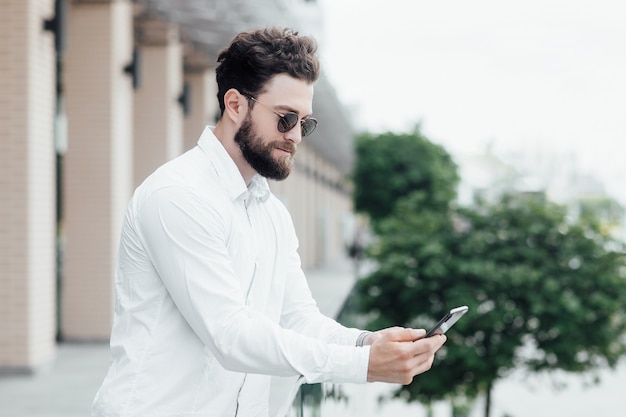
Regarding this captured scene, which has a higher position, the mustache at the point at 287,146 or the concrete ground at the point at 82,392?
the mustache at the point at 287,146

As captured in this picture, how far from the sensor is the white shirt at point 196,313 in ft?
6.94

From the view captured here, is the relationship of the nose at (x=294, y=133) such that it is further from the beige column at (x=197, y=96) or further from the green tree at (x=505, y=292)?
the beige column at (x=197, y=96)

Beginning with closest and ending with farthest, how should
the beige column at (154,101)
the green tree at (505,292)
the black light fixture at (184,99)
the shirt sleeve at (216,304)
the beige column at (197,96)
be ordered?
1. the shirt sleeve at (216,304)
2. the green tree at (505,292)
3. the beige column at (154,101)
4. the black light fixture at (184,99)
5. the beige column at (197,96)

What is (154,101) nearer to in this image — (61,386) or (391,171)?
(61,386)

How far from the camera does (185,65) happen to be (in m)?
16.5

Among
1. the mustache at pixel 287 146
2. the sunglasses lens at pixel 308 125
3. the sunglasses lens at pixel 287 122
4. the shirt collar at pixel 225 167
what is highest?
the sunglasses lens at pixel 308 125

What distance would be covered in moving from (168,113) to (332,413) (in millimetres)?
9444

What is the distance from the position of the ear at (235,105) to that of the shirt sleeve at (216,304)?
310 mm

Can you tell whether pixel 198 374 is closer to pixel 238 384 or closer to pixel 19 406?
pixel 238 384

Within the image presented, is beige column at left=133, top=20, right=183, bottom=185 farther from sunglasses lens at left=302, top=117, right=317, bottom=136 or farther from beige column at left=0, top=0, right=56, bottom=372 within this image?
sunglasses lens at left=302, top=117, right=317, bottom=136

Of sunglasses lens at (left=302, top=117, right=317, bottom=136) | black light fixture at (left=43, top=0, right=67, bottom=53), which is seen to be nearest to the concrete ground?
sunglasses lens at (left=302, top=117, right=317, bottom=136)

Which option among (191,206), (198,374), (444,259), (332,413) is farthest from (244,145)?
(444,259)

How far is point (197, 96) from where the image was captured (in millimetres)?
16375

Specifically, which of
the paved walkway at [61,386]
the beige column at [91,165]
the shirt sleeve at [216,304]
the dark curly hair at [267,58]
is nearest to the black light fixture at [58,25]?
the beige column at [91,165]
